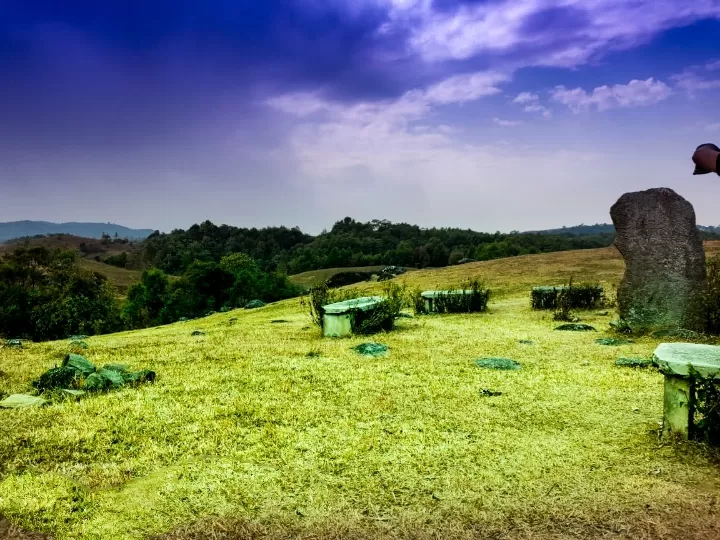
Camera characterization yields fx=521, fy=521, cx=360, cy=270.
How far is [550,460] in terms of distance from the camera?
5117mm

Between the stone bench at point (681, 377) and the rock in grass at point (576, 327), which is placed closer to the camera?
the stone bench at point (681, 377)

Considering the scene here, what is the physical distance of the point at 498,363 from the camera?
29.7 feet

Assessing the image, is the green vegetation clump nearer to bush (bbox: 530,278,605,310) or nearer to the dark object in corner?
the dark object in corner

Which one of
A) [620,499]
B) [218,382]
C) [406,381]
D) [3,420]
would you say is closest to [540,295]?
[406,381]

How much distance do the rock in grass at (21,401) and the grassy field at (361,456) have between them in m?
0.28

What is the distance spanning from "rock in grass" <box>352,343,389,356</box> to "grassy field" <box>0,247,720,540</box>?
0.76 meters

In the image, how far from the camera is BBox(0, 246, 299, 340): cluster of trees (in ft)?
123

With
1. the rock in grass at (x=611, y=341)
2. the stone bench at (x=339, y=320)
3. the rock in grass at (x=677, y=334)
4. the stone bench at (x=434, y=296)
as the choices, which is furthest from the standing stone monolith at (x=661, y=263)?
the stone bench at (x=339, y=320)

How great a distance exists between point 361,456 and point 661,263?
9601 millimetres

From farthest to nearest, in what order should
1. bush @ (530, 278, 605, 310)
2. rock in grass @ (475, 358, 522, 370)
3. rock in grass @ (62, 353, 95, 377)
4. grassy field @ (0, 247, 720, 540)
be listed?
bush @ (530, 278, 605, 310) < rock in grass @ (475, 358, 522, 370) < rock in grass @ (62, 353, 95, 377) < grassy field @ (0, 247, 720, 540)

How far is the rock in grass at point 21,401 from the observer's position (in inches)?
264

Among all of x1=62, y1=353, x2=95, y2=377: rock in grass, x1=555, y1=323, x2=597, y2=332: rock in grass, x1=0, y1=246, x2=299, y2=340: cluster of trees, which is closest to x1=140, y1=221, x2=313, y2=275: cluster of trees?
x1=0, y1=246, x2=299, y2=340: cluster of trees

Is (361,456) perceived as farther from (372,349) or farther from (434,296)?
(434,296)

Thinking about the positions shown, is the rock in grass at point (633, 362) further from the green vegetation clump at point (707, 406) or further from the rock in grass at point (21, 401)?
the rock in grass at point (21, 401)
